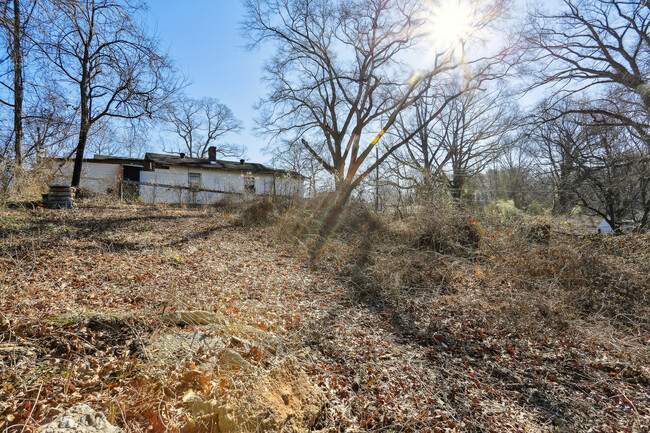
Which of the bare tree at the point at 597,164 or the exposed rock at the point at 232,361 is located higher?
the bare tree at the point at 597,164

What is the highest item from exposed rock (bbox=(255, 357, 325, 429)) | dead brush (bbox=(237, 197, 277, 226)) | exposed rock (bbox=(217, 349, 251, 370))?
dead brush (bbox=(237, 197, 277, 226))

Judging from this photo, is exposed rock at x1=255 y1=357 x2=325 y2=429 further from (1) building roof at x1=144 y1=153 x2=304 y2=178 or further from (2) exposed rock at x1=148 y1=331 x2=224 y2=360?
(1) building roof at x1=144 y1=153 x2=304 y2=178

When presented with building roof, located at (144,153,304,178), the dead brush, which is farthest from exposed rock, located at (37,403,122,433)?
building roof, located at (144,153,304,178)

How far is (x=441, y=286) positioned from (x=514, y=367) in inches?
98.8

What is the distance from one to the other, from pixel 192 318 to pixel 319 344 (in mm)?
1651

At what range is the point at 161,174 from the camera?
22125 mm

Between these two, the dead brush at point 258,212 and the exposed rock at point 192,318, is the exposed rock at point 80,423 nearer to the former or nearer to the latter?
the exposed rock at point 192,318

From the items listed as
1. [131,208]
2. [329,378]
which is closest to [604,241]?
[329,378]

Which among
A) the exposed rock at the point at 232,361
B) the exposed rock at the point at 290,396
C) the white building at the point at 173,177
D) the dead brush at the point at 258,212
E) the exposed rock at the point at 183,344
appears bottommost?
the exposed rock at the point at 290,396

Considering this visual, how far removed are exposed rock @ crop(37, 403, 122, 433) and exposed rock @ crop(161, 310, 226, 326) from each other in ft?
4.96

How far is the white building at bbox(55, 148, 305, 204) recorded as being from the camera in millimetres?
13484

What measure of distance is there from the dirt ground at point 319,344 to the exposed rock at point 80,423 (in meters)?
0.15

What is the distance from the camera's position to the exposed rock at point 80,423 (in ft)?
6.03

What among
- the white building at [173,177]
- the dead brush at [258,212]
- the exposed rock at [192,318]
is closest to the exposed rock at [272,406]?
the exposed rock at [192,318]
